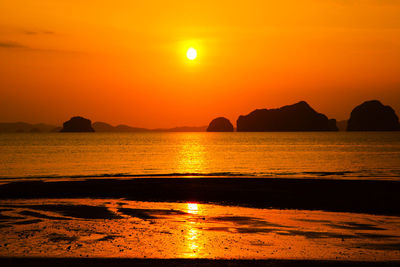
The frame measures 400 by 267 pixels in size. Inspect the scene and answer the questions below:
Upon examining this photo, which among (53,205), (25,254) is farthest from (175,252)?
(53,205)

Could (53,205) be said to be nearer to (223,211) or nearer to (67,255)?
(223,211)

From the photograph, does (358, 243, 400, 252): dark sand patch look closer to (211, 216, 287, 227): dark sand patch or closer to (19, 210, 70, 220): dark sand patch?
(211, 216, 287, 227): dark sand patch

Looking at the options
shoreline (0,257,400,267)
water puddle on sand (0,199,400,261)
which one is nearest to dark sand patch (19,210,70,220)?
water puddle on sand (0,199,400,261)

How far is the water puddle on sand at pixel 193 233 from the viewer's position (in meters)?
16.8

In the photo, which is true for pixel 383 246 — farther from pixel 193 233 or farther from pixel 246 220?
pixel 246 220

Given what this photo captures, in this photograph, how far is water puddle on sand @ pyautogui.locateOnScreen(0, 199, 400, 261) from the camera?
16781 millimetres

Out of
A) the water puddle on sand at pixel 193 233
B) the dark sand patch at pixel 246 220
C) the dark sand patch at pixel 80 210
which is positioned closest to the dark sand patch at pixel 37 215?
the water puddle on sand at pixel 193 233

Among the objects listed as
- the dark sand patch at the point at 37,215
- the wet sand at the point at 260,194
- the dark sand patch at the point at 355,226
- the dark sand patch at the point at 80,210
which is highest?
the dark sand patch at the point at 355,226

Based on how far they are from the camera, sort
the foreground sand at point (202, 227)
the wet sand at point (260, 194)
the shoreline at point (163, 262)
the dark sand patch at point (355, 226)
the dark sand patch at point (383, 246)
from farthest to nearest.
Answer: the wet sand at point (260, 194) < the dark sand patch at point (355, 226) < the dark sand patch at point (383, 246) < the foreground sand at point (202, 227) < the shoreline at point (163, 262)

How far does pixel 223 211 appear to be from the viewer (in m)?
27.1

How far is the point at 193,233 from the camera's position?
20203 mm

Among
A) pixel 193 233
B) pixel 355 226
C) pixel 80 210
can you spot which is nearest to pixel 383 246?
pixel 355 226

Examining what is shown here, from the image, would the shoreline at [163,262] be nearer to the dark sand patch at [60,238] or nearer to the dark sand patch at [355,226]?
the dark sand patch at [60,238]

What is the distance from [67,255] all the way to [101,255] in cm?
115
